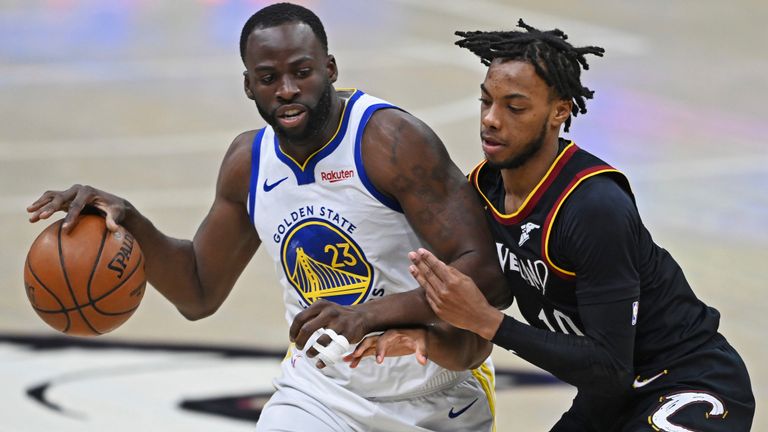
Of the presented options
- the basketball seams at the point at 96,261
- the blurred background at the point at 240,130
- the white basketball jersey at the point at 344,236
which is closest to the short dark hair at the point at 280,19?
the white basketball jersey at the point at 344,236

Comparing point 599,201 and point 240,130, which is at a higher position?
point 240,130

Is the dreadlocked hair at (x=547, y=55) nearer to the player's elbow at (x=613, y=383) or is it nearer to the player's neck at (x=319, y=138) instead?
the player's neck at (x=319, y=138)

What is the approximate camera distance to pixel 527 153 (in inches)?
171

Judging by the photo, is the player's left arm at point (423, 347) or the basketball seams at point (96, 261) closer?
the player's left arm at point (423, 347)

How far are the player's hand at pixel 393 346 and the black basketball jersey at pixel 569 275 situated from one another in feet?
1.34

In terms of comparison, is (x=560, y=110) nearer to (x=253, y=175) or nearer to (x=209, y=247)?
(x=253, y=175)

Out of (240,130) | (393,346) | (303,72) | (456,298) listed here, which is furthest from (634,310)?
(240,130)

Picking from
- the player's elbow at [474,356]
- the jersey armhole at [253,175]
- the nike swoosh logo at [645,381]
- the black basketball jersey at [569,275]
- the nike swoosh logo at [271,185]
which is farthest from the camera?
the jersey armhole at [253,175]

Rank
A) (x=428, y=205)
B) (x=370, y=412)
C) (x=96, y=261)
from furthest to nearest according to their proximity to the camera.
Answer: (x=370, y=412), (x=96, y=261), (x=428, y=205)

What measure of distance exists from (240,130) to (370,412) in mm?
7615

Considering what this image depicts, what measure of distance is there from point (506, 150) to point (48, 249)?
1.67 metres

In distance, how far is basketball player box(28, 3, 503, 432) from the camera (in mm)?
4562

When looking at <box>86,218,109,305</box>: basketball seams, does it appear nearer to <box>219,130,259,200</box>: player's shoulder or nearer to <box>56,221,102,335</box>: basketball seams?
<box>56,221,102,335</box>: basketball seams

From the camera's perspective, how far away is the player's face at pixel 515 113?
428 centimetres
